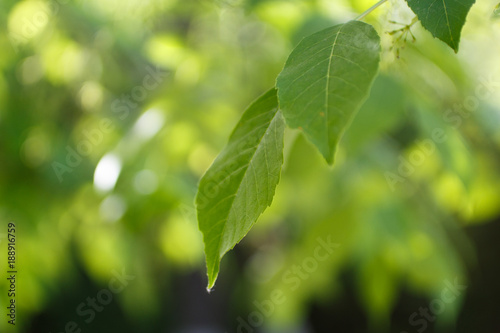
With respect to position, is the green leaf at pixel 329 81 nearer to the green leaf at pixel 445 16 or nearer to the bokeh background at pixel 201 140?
the green leaf at pixel 445 16

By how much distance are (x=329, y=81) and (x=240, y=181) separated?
0.08 m

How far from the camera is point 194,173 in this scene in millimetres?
1420

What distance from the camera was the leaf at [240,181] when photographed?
1.00 ft

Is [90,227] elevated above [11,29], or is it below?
below

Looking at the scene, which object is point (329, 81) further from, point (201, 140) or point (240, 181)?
point (201, 140)

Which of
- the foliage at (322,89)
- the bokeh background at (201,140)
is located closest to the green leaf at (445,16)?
the foliage at (322,89)

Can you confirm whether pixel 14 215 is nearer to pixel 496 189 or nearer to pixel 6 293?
pixel 6 293

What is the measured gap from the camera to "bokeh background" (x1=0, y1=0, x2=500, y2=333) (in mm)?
939

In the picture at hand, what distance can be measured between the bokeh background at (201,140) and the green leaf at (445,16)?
46 centimetres

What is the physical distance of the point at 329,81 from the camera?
0.89 ft

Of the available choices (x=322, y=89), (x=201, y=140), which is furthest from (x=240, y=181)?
(x=201, y=140)

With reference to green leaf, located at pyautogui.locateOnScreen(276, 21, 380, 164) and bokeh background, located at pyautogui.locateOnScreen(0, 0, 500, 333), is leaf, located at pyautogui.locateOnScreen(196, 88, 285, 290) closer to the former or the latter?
green leaf, located at pyautogui.locateOnScreen(276, 21, 380, 164)

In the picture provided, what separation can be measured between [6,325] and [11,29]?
78 cm

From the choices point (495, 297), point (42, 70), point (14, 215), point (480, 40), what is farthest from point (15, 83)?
point (495, 297)
